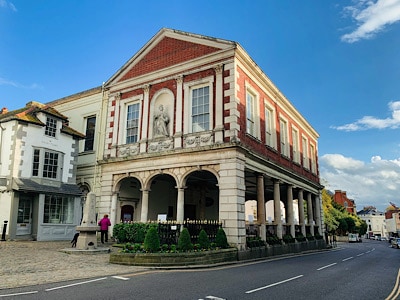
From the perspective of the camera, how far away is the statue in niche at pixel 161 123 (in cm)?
1867

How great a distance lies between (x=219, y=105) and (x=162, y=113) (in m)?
3.95

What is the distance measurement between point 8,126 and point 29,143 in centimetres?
161

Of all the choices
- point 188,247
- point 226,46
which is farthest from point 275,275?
point 226,46

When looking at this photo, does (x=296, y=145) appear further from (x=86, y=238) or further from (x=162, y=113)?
(x=86, y=238)

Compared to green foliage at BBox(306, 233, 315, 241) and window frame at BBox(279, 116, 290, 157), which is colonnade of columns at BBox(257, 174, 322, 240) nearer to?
green foliage at BBox(306, 233, 315, 241)

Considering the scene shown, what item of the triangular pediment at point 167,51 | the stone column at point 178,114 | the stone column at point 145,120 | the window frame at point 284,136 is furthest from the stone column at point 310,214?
the triangular pediment at point 167,51

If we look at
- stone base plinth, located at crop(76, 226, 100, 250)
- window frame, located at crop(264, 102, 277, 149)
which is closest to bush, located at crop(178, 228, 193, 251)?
stone base plinth, located at crop(76, 226, 100, 250)

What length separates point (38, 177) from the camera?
19250mm

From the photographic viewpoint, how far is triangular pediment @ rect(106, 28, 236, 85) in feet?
59.2

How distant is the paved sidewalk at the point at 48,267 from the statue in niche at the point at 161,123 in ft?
24.4

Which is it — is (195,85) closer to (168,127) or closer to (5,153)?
(168,127)

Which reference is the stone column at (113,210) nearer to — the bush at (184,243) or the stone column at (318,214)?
the bush at (184,243)

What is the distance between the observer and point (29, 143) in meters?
19.4

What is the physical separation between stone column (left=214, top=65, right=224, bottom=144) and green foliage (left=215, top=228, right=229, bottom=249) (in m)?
4.49
